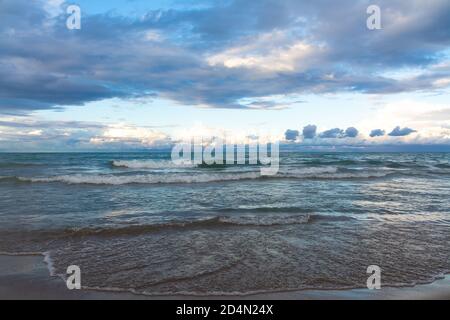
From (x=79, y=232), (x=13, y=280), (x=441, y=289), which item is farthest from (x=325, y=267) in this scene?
(x=79, y=232)

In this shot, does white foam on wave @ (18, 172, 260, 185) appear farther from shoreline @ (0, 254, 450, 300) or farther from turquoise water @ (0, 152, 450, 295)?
shoreline @ (0, 254, 450, 300)

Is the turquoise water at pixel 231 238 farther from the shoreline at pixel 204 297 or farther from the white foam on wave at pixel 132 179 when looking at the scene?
the white foam on wave at pixel 132 179

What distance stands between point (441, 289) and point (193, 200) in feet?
33.6

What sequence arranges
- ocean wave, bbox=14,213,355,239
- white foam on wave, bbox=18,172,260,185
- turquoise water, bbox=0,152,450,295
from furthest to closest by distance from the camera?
1. white foam on wave, bbox=18,172,260,185
2. ocean wave, bbox=14,213,355,239
3. turquoise water, bbox=0,152,450,295

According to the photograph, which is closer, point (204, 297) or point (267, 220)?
→ point (204, 297)

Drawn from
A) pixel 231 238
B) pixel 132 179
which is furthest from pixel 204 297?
pixel 132 179

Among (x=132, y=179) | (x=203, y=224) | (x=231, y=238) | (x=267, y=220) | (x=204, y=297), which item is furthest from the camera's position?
(x=132, y=179)

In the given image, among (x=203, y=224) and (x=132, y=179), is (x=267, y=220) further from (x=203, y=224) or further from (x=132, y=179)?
(x=132, y=179)

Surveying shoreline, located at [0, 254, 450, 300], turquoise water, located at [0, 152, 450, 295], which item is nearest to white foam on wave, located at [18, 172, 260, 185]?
turquoise water, located at [0, 152, 450, 295]

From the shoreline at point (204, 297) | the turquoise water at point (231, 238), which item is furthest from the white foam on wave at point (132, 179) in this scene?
the shoreline at point (204, 297)

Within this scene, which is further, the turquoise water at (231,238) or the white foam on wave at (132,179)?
the white foam on wave at (132,179)

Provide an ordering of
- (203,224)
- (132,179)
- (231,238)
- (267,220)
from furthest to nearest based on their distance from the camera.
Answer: (132,179), (267,220), (203,224), (231,238)

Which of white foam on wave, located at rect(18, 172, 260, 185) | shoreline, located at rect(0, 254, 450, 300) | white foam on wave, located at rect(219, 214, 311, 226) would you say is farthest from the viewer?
white foam on wave, located at rect(18, 172, 260, 185)

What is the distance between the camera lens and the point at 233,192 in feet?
56.5
